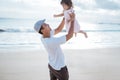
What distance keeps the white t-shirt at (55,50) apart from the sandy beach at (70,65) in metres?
3.23

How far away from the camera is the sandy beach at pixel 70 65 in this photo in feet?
27.0

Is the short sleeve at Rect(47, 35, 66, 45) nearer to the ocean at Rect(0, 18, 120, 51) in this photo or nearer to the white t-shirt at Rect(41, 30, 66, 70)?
the white t-shirt at Rect(41, 30, 66, 70)

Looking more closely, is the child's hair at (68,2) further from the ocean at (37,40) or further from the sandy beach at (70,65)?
the ocean at (37,40)

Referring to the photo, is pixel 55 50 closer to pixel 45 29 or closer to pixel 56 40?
pixel 56 40

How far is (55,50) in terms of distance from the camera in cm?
467

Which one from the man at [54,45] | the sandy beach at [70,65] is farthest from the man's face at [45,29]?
the sandy beach at [70,65]

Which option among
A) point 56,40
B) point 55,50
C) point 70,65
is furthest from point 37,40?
point 56,40

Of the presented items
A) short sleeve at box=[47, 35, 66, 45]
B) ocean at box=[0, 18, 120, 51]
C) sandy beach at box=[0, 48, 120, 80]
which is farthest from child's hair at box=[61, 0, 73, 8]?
ocean at box=[0, 18, 120, 51]

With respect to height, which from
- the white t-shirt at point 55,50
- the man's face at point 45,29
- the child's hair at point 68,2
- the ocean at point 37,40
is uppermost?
the child's hair at point 68,2

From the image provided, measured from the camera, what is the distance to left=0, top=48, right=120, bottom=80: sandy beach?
823cm

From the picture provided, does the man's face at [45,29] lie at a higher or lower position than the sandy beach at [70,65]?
higher

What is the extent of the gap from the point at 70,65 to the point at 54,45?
16.2ft

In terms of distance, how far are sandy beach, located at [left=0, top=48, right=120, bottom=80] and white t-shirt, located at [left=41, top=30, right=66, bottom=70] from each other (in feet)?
10.6

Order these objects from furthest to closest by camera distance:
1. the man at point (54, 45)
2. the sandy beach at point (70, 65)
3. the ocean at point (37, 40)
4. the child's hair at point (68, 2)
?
the ocean at point (37, 40), the sandy beach at point (70, 65), the child's hair at point (68, 2), the man at point (54, 45)
